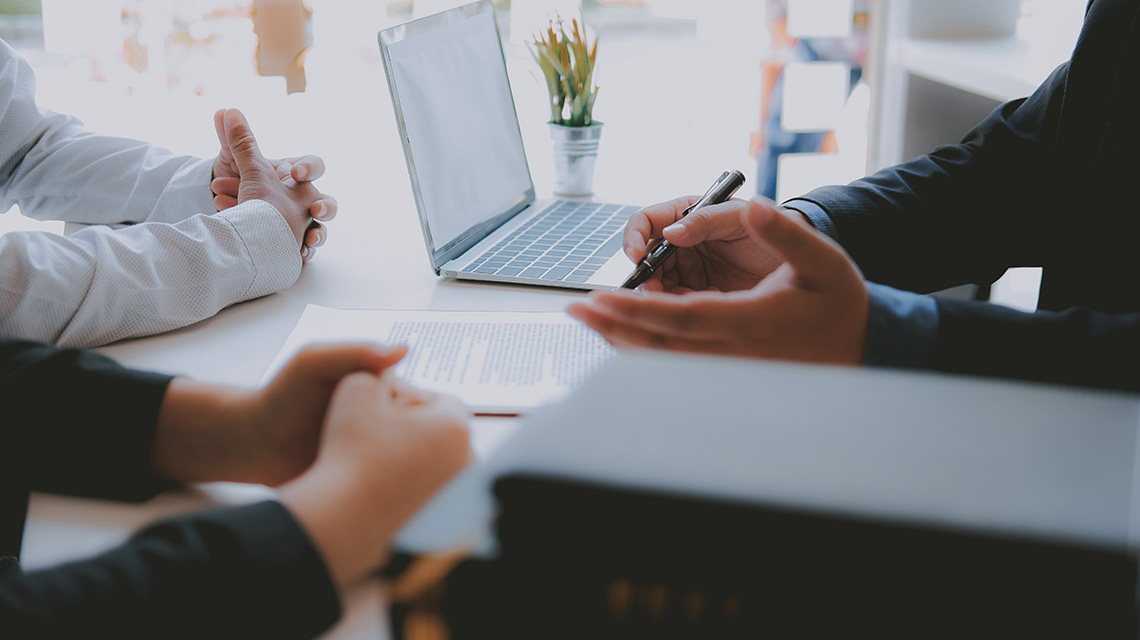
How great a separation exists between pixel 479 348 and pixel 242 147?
1.40ft

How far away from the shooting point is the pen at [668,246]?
78 centimetres

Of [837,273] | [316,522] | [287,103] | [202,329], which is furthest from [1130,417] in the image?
[287,103]

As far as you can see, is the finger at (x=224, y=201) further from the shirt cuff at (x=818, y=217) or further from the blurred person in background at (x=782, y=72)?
the blurred person in background at (x=782, y=72)

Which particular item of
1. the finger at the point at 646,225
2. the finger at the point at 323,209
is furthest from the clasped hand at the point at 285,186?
the finger at the point at 646,225

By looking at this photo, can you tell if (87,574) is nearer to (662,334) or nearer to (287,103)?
(662,334)

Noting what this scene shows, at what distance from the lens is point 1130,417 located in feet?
0.99

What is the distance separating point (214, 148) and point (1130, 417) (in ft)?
6.24

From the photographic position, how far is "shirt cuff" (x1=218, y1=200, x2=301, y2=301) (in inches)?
32.5

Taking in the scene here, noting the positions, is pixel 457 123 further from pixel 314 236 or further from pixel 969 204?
pixel 969 204

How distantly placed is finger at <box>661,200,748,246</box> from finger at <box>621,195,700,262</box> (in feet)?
0.13

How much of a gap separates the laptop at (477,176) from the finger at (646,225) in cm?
6

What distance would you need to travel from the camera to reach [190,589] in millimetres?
374

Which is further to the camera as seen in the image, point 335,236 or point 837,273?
point 335,236

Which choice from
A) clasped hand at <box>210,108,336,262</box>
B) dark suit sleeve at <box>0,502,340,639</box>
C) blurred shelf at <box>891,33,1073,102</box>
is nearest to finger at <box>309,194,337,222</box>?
clasped hand at <box>210,108,336,262</box>
